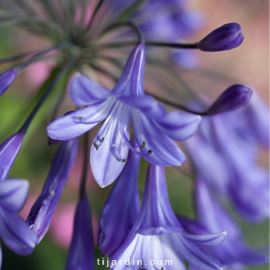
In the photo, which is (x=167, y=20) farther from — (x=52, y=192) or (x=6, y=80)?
(x=52, y=192)

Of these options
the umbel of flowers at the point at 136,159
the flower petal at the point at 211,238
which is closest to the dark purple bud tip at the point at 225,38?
the umbel of flowers at the point at 136,159

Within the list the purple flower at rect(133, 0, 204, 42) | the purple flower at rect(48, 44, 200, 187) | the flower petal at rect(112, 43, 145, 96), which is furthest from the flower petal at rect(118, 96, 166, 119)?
the purple flower at rect(133, 0, 204, 42)

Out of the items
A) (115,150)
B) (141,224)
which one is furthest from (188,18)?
(141,224)

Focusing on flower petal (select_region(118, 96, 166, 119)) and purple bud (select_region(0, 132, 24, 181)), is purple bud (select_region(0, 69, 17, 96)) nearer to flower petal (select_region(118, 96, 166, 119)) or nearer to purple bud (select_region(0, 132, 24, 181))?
purple bud (select_region(0, 132, 24, 181))

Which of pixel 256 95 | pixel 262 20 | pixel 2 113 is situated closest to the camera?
pixel 256 95

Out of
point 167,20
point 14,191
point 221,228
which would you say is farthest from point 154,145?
point 167,20

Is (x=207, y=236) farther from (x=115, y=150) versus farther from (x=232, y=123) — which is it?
(x=232, y=123)
